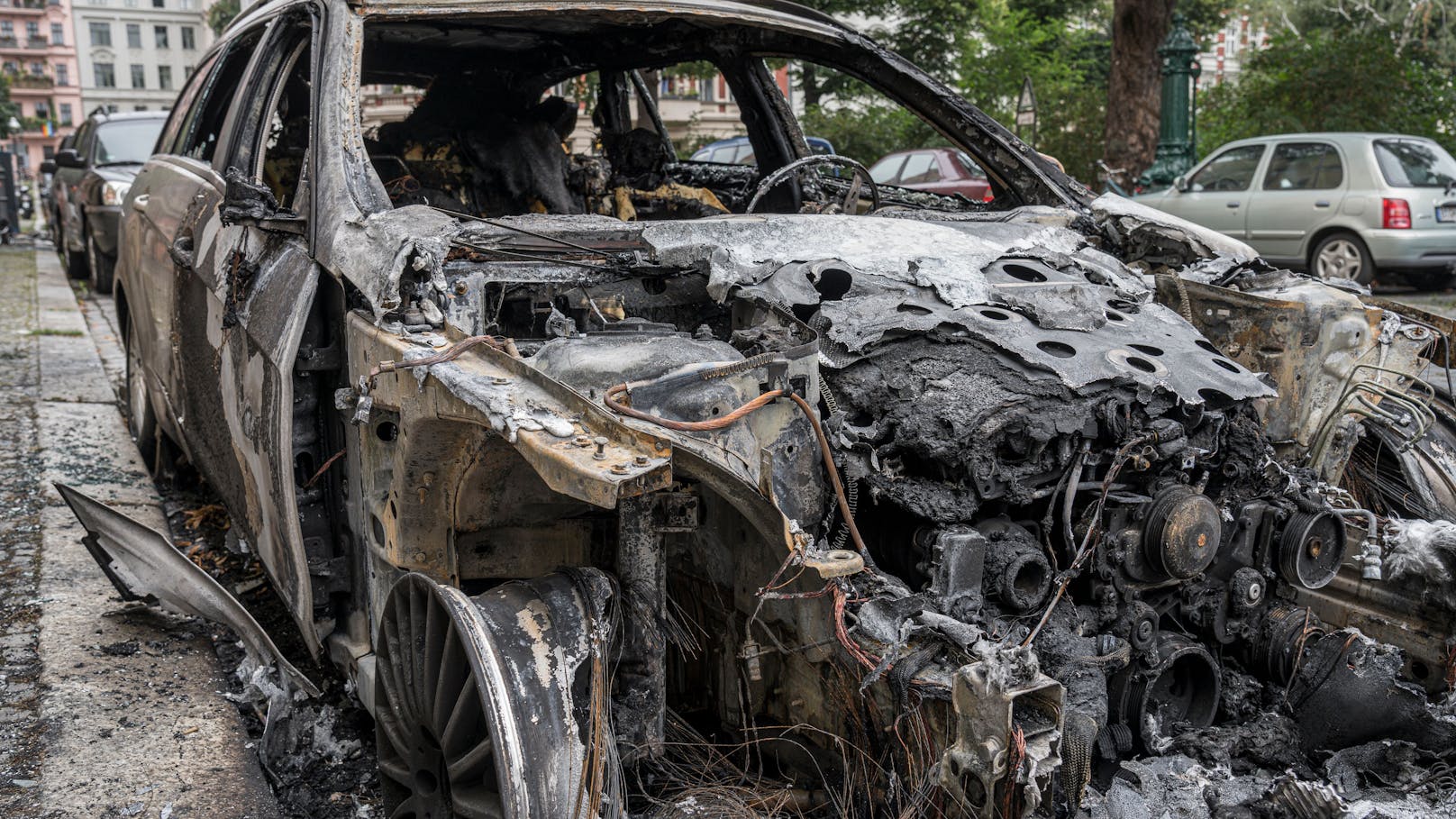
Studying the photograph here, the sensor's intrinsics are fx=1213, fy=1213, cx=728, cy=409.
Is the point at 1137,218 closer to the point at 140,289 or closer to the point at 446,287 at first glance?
the point at 446,287

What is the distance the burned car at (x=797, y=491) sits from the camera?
7.14ft

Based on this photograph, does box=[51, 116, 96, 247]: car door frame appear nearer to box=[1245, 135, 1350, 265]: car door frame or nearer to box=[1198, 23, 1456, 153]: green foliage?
box=[1245, 135, 1350, 265]: car door frame

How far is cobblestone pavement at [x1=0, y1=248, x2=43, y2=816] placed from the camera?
2998 mm

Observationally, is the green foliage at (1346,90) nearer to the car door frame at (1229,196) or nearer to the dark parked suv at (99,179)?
the car door frame at (1229,196)

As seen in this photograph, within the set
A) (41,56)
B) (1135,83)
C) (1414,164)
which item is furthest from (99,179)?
(41,56)

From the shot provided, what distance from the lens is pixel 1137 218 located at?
3.91 m

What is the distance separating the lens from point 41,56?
84.3 metres

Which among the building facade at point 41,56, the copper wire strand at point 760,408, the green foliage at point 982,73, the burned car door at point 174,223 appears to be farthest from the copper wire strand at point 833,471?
the building facade at point 41,56

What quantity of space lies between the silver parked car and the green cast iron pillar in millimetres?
2693

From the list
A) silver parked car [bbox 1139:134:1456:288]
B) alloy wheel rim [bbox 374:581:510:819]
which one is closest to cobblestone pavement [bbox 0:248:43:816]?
alloy wheel rim [bbox 374:581:510:819]

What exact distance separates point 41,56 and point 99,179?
8728 centimetres

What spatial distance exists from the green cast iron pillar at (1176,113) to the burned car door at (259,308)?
14005mm

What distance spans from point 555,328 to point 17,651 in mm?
2219

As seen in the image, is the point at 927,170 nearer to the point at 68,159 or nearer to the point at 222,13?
the point at 68,159
